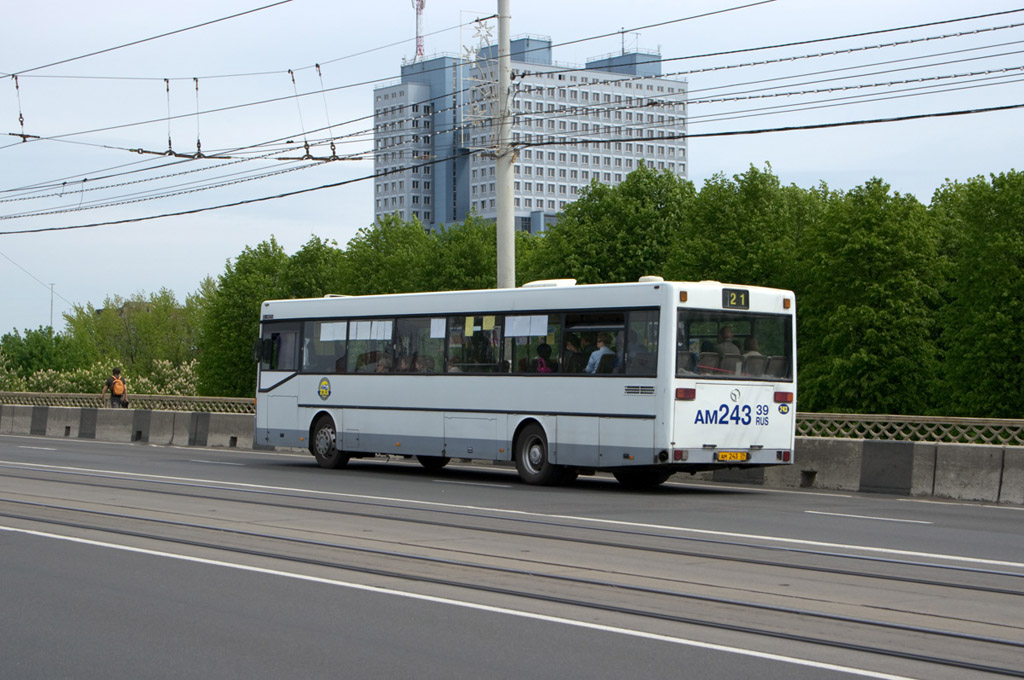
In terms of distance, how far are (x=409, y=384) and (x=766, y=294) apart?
6.20 m

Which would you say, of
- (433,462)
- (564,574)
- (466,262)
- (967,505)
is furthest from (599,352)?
(466,262)

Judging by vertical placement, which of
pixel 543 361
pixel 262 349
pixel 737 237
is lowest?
pixel 543 361

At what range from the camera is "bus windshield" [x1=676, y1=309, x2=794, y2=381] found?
1794 centimetres

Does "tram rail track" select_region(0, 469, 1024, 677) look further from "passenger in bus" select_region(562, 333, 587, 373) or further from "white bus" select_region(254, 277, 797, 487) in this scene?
"passenger in bus" select_region(562, 333, 587, 373)

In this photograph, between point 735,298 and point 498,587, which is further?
point 735,298

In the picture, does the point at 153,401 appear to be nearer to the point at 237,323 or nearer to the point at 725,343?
the point at 725,343

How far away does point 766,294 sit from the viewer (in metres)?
19.0

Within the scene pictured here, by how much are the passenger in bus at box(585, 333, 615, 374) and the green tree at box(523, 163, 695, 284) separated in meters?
51.6

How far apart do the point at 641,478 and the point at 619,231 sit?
5274 cm

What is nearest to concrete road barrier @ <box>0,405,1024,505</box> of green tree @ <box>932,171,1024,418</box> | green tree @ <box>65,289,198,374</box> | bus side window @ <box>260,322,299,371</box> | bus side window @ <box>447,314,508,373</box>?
bus side window @ <box>447,314,508,373</box>

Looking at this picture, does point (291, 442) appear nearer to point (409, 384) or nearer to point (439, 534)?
point (409, 384)

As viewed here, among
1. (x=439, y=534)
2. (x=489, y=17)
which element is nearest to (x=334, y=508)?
(x=439, y=534)

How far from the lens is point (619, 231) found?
72.3 metres

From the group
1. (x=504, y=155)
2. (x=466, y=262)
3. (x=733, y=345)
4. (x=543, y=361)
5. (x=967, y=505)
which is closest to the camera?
(x=967, y=505)
